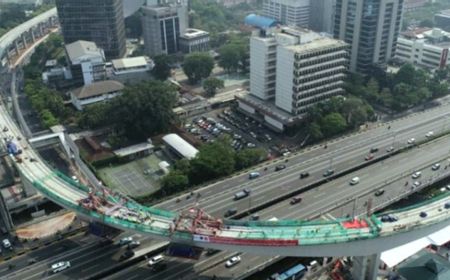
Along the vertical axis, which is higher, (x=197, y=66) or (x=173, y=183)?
(x=197, y=66)

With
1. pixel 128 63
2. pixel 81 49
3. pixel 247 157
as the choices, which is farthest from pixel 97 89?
pixel 247 157

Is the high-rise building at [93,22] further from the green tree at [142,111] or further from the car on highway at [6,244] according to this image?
the car on highway at [6,244]

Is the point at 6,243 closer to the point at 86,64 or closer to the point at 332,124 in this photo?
the point at 332,124

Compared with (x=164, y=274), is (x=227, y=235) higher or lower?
higher

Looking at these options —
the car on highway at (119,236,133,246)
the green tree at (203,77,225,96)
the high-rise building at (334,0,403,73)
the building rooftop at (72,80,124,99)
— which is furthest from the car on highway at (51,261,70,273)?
the high-rise building at (334,0,403,73)

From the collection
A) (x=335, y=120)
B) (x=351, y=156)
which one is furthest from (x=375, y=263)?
(x=335, y=120)

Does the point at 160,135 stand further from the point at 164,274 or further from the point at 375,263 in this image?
the point at 375,263

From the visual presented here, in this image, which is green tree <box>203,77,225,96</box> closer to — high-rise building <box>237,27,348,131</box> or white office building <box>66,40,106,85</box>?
high-rise building <box>237,27,348,131</box>
